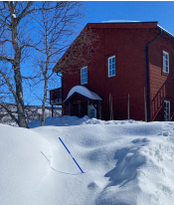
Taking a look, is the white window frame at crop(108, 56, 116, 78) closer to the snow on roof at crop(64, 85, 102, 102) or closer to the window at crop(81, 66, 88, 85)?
the snow on roof at crop(64, 85, 102, 102)

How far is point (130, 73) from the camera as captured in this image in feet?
33.1

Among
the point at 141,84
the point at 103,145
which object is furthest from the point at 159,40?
the point at 103,145

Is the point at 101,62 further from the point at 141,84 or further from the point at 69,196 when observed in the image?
the point at 69,196

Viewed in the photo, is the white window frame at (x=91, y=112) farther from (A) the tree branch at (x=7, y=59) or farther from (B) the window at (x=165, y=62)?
(A) the tree branch at (x=7, y=59)

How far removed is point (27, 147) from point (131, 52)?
332 inches

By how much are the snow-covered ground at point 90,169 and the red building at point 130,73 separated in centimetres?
534

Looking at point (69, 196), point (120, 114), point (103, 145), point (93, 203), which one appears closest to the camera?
point (93, 203)

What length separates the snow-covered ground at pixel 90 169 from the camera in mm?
2414

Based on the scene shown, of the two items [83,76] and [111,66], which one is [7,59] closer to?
[111,66]

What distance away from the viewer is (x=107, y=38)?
1148 cm

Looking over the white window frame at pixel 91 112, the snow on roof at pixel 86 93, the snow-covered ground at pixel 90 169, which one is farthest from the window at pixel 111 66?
the snow-covered ground at pixel 90 169

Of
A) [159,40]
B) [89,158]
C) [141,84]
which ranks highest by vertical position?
[159,40]

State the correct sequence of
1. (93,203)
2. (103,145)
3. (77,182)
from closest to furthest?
1. (93,203)
2. (77,182)
3. (103,145)

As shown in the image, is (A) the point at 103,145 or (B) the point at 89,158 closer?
(B) the point at 89,158
